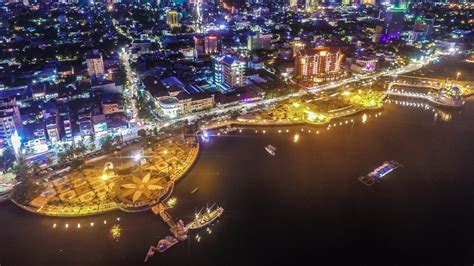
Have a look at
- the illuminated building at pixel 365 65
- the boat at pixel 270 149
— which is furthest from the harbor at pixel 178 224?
the illuminated building at pixel 365 65

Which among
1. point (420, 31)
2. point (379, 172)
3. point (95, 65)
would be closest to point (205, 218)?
point (379, 172)

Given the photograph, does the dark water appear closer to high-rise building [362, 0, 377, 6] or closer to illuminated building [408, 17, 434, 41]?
illuminated building [408, 17, 434, 41]

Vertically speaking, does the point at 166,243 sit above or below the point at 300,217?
below

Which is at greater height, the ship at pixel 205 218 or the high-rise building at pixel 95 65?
the high-rise building at pixel 95 65

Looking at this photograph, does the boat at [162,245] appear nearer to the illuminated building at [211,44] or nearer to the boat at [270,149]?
the boat at [270,149]

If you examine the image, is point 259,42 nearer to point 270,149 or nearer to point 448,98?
point 448,98
